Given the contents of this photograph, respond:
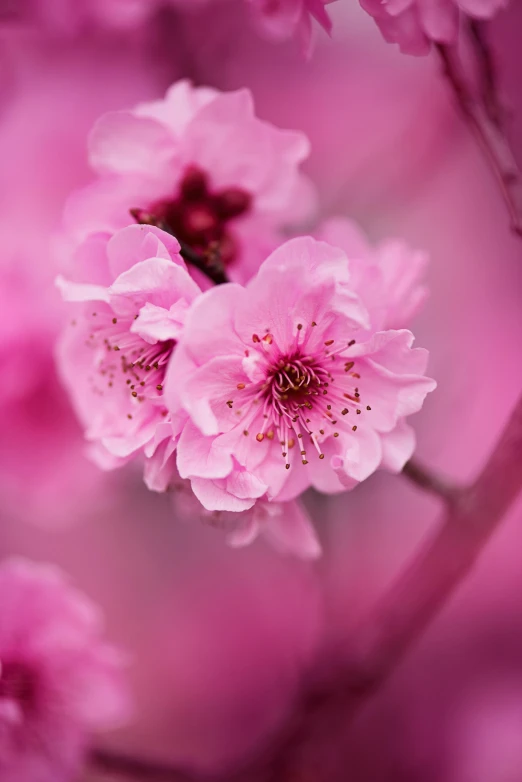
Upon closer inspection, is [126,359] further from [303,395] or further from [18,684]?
[18,684]

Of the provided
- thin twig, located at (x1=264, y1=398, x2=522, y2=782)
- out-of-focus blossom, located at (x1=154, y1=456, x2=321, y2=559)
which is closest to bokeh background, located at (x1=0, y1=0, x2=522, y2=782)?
thin twig, located at (x1=264, y1=398, x2=522, y2=782)

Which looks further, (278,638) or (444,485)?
(278,638)

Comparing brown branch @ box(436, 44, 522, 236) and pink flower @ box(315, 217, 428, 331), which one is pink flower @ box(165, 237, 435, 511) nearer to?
pink flower @ box(315, 217, 428, 331)

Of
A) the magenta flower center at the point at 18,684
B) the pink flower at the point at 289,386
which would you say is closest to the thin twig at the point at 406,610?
the pink flower at the point at 289,386

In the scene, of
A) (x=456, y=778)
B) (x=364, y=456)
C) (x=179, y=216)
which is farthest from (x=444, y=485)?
(x=456, y=778)

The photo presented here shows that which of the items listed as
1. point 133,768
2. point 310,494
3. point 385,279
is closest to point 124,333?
point 385,279

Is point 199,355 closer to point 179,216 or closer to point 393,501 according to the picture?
point 179,216
